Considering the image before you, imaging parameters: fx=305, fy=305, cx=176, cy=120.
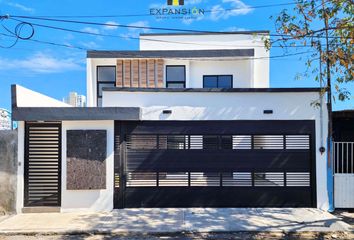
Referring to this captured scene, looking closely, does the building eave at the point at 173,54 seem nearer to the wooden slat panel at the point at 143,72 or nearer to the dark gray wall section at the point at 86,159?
the wooden slat panel at the point at 143,72

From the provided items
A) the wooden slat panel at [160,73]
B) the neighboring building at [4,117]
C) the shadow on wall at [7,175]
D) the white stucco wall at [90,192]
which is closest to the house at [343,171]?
the white stucco wall at [90,192]

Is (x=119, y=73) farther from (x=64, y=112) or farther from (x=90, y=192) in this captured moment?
(x=90, y=192)

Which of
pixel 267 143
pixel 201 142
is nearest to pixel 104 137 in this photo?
pixel 201 142

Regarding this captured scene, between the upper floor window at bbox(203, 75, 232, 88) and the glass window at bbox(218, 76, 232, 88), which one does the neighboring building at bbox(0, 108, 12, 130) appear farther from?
the glass window at bbox(218, 76, 232, 88)

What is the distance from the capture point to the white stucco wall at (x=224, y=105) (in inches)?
351

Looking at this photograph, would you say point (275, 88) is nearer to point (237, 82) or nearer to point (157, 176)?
point (157, 176)

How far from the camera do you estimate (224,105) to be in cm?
896

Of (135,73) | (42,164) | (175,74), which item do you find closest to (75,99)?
(135,73)

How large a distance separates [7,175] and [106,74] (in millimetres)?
6982

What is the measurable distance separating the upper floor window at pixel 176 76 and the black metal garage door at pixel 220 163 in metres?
5.24

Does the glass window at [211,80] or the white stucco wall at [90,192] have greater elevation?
the glass window at [211,80]

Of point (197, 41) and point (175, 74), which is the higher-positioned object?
point (197, 41)

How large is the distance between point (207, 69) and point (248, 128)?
5.86m

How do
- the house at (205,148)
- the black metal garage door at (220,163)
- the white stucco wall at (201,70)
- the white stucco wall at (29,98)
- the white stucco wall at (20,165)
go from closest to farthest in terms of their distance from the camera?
the white stucco wall at (20,165), the white stucco wall at (29,98), the house at (205,148), the black metal garage door at (220,163), the white stucco wall at (201,70)
